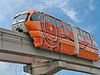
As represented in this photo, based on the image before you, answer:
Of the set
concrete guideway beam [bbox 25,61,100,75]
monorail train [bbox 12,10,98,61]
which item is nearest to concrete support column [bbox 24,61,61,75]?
concrete guideway beam [bbox 25,61,100,75]

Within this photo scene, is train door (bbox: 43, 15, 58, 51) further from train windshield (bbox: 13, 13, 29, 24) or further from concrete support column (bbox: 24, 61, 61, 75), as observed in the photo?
concrete support column (bbox: 24, 61, 61, 75)

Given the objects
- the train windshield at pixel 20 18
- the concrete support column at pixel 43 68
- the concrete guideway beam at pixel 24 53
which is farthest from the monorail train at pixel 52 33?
the concrete support column at pixel 43 68

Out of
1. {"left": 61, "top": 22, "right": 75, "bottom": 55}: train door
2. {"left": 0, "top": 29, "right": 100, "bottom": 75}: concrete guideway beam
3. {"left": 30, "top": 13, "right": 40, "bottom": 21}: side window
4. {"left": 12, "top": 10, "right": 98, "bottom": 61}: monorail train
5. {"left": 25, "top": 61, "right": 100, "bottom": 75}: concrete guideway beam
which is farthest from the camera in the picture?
{"left": 25, "top": 61, "right": 100, "bottom": 75}: concrete guideway beam

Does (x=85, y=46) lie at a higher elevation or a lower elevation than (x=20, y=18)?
lower

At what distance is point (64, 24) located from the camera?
63.8ft

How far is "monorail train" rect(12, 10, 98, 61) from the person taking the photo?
1598 centimetres

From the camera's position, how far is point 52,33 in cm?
1717

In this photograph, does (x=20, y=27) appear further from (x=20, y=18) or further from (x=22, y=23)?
(x=20, y=18)

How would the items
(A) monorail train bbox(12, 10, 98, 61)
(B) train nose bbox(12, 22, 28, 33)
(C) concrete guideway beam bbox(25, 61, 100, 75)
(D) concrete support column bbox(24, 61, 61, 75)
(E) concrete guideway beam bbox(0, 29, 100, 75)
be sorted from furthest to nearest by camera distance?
(D) concrete support column bbox(24, 61, 61, 75) < (C) concrete guideway beam bbox(25, 61, 100, 75) < (B) train nose bbox(12, 22, 28, 33) < (A) monorail train bbox(12, 10, 98, 61) < (E) concrete guideway beam bbox(0, 29, 100, 75)

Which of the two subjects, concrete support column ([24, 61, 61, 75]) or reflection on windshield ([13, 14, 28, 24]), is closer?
reflection on windshield ([13, 14, 28, 24])

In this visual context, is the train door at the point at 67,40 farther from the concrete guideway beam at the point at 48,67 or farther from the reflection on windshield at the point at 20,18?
the reflection on windshield at the point at 20,18

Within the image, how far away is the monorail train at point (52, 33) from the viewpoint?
16.0 meters

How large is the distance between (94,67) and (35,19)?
11.3 m

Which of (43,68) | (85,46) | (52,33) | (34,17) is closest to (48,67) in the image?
(43,68)
